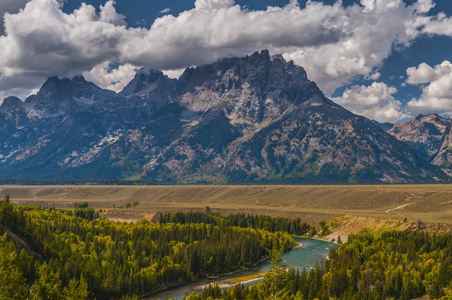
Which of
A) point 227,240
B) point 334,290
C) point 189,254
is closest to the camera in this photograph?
point 334,290

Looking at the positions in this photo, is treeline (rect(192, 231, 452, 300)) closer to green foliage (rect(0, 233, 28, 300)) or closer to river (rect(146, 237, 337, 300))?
river (rect(146, 237, 337, 300))

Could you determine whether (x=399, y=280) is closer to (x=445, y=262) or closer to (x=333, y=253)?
(x=445, y=262)

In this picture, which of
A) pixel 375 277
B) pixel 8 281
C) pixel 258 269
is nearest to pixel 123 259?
pixel 258 269

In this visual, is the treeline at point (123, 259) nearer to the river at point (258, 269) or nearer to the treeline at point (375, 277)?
the river at point (258, 269)

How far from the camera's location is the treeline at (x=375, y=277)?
121 meters

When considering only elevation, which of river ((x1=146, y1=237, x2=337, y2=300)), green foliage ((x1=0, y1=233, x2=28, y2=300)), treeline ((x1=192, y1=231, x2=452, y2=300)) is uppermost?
green foliage ((x1=0, y1=233, x2=28, y2=300))

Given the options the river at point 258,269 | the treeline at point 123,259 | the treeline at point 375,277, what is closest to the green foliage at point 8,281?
the treeline at point 123,259

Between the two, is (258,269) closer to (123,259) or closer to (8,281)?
(123,259)

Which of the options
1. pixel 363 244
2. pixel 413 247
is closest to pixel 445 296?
pixel 413 247

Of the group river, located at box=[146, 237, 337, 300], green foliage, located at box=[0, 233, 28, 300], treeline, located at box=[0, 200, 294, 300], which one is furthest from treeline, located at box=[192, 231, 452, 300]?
green foliage, located at box=[0, 233, 28, 300]

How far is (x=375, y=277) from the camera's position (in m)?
138

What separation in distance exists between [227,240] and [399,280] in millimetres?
82212

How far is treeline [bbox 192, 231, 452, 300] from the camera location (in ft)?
398

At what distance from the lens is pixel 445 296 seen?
117062 millimetres
